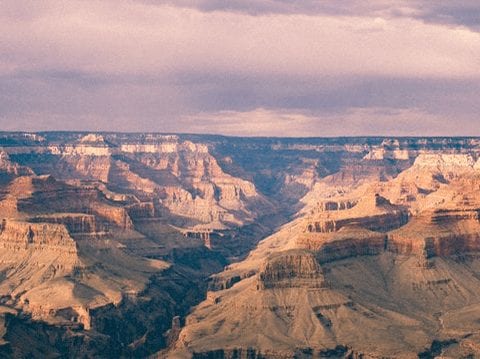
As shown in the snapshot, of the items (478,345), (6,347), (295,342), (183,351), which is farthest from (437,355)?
(6,347)

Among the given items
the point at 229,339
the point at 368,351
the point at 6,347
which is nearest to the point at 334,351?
the point at 368,351

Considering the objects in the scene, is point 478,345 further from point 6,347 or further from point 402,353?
point 6,347

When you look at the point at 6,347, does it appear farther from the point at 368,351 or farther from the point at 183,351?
the point at 368,351

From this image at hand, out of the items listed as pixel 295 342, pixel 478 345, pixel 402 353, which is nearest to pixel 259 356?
pixel 295 342

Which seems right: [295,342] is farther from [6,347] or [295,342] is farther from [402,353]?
[6,347]

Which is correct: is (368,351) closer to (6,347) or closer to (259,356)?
(259,356)

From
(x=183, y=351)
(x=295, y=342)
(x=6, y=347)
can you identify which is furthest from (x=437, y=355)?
(x=6, y=347)
